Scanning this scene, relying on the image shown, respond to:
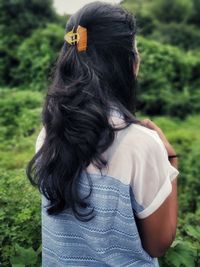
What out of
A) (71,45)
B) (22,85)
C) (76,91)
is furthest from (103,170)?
(22,85)

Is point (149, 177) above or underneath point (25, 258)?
above

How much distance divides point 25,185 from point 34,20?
10564mm

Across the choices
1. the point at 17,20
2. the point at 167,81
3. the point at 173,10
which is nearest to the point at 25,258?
the point at 167,81

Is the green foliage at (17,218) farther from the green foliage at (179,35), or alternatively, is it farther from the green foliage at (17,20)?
the green foliage at (179,35)

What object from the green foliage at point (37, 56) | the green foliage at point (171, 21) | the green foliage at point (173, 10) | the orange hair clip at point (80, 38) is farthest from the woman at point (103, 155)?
the green foliage at point (173, 10)

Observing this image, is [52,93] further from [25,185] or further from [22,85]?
[22,85]

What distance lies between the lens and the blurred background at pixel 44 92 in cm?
271

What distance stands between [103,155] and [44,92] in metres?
2.42

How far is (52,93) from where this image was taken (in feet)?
5.97

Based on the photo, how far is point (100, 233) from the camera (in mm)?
1799

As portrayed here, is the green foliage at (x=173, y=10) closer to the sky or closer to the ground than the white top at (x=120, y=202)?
closer to the ground

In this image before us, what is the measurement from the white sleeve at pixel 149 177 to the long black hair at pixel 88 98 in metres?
0.10

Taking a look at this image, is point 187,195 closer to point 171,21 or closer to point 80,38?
point 80,38

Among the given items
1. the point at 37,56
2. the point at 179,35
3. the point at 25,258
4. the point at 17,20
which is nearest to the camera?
the point at 25,258
